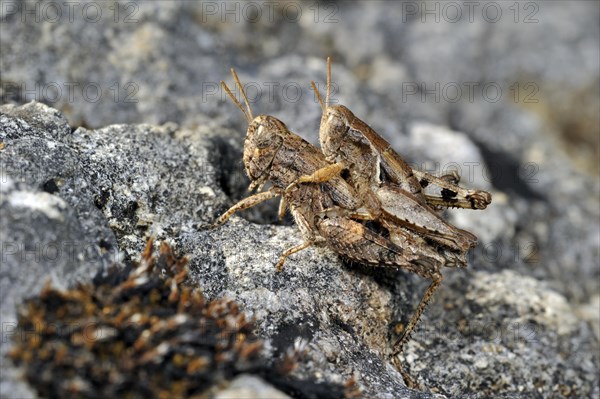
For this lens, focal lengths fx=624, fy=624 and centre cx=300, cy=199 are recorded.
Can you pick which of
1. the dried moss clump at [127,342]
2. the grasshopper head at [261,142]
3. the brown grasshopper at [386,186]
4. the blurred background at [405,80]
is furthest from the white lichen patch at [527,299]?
the dried moss clump at [127,342]

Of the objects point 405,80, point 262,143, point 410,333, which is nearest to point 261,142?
point 262,143

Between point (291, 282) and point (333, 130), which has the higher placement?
point (333, 130)

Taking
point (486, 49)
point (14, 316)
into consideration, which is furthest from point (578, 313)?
point (14, 316)

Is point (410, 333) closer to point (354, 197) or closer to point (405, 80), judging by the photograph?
point (354, 197)

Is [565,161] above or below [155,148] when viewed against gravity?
above

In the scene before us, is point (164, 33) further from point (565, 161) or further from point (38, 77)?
point (565, 161)

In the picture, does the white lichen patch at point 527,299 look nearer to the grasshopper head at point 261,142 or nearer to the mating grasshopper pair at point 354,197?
the mating grasshopper pair at point 354,197
